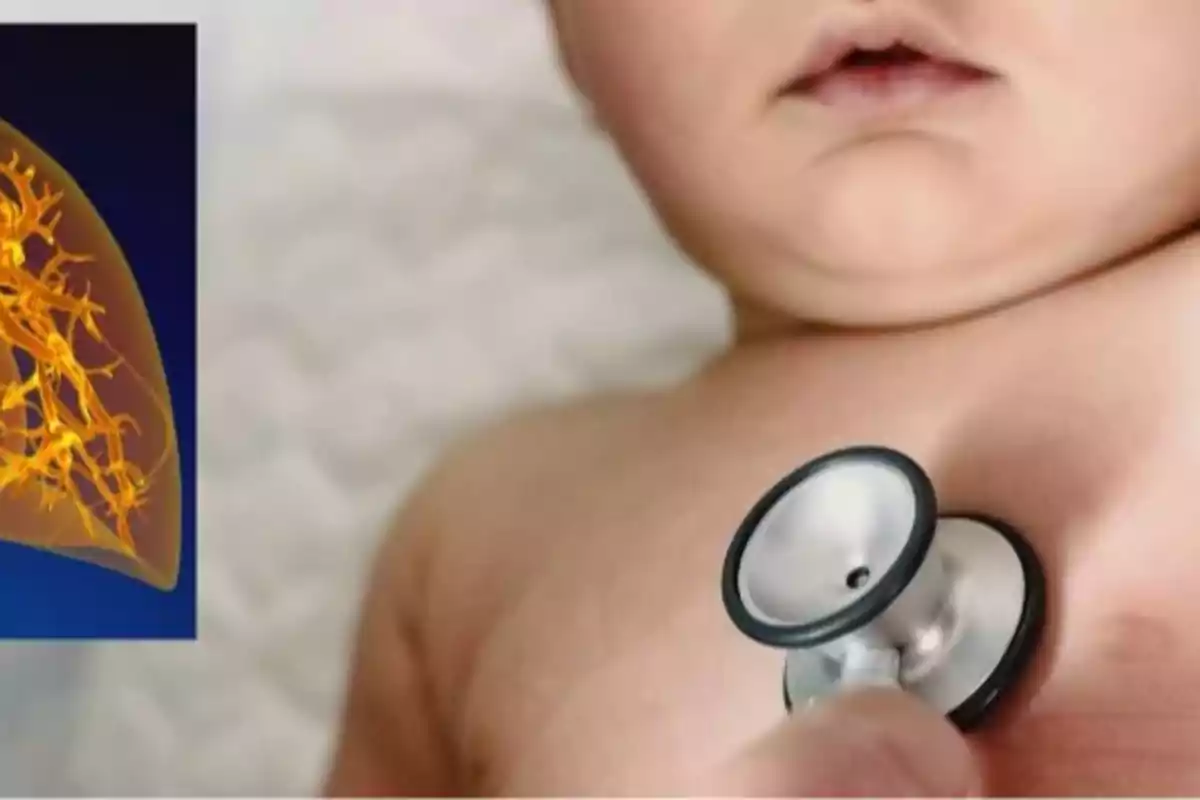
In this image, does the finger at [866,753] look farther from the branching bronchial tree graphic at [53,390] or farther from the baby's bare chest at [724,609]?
the branching bronchial tree graphic at [53,390]

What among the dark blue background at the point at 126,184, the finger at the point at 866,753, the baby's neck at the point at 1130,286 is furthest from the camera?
the dark blue background at the point at 126,184

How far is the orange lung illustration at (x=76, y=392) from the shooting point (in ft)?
2.11

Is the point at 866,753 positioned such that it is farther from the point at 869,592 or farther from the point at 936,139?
the point at 936,139

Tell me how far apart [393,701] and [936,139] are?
310 millimetres

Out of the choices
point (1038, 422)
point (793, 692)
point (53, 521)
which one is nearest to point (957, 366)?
point (1038, 422)

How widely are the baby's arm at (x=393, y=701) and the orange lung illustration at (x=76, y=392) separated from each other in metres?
0.09

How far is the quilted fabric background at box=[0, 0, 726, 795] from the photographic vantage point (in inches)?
25.3

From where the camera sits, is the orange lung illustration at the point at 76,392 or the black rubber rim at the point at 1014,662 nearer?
the black rubber rim at the point at 1014,662

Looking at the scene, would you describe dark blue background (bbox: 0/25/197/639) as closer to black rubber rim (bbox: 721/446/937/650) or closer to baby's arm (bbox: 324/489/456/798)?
baby's arm (bbox: 324/489/456/798)

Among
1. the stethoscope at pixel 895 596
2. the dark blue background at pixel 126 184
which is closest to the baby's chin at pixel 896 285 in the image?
the stethoscope at pixel 895 596

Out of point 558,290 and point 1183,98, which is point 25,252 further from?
point 1183,98

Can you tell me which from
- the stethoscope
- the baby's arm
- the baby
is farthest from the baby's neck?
the baby's arm

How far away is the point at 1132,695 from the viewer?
47cm

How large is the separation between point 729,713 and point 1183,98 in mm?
279
